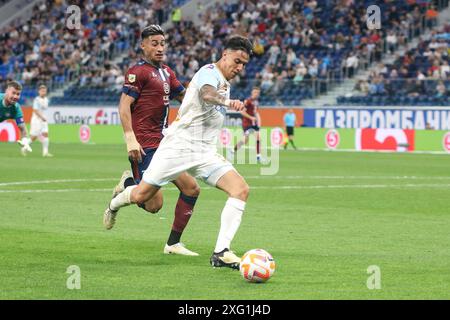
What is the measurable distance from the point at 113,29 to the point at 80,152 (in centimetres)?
2011

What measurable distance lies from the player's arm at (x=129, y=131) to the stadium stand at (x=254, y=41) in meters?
29.1

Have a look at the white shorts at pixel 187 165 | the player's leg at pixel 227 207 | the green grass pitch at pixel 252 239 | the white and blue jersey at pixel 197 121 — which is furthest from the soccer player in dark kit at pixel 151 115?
the player's leg at pixel 227 207

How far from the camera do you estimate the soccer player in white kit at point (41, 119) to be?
33375mm

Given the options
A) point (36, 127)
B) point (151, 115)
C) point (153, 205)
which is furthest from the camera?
point (36, 127)

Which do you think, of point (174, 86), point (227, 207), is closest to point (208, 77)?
point (227, 207)

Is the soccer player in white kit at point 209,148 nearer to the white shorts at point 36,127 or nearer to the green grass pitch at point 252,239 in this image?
the green grass pitch at point 252,239

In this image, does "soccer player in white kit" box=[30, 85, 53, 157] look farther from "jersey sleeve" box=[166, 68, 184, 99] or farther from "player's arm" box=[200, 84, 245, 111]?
"player's arm" box=[200, 84, 245, 111]

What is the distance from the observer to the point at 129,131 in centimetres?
1137

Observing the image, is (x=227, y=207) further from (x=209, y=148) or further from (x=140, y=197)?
(x=140, y=197)

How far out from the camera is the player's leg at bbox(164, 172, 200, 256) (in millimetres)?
11430

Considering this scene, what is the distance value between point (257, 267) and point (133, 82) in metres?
3.49

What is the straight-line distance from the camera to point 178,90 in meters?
12.3

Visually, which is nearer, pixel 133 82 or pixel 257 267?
pixel 257 267
